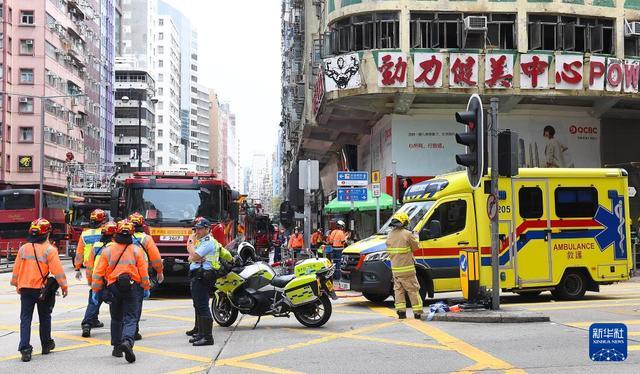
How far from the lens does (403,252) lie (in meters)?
12.2

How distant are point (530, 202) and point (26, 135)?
183ft

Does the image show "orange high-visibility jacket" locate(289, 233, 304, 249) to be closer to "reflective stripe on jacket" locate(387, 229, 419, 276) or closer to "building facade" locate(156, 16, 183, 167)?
"reflective stripe on jacket" locate(387, 229, 419, 276)

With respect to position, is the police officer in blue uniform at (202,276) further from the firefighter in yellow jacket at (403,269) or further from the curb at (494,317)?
the curb at (494,317)

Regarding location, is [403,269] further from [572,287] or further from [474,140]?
[572,287]

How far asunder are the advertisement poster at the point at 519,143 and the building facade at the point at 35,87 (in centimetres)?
3621

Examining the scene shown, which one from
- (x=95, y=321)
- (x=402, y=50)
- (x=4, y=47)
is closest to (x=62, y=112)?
(x=4, y=47)

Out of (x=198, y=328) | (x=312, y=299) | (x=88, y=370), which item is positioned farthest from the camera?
(x=312, y=299)

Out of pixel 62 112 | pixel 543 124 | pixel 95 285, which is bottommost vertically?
pixel 95 285

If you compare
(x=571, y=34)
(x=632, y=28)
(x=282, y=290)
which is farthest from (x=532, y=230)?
(x=632, y=28)

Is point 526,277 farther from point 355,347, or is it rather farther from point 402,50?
point 402,50

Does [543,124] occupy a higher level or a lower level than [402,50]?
lower

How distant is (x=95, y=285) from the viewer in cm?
944

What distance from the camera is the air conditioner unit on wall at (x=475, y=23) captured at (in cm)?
2717

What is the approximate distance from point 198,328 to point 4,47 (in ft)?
188
